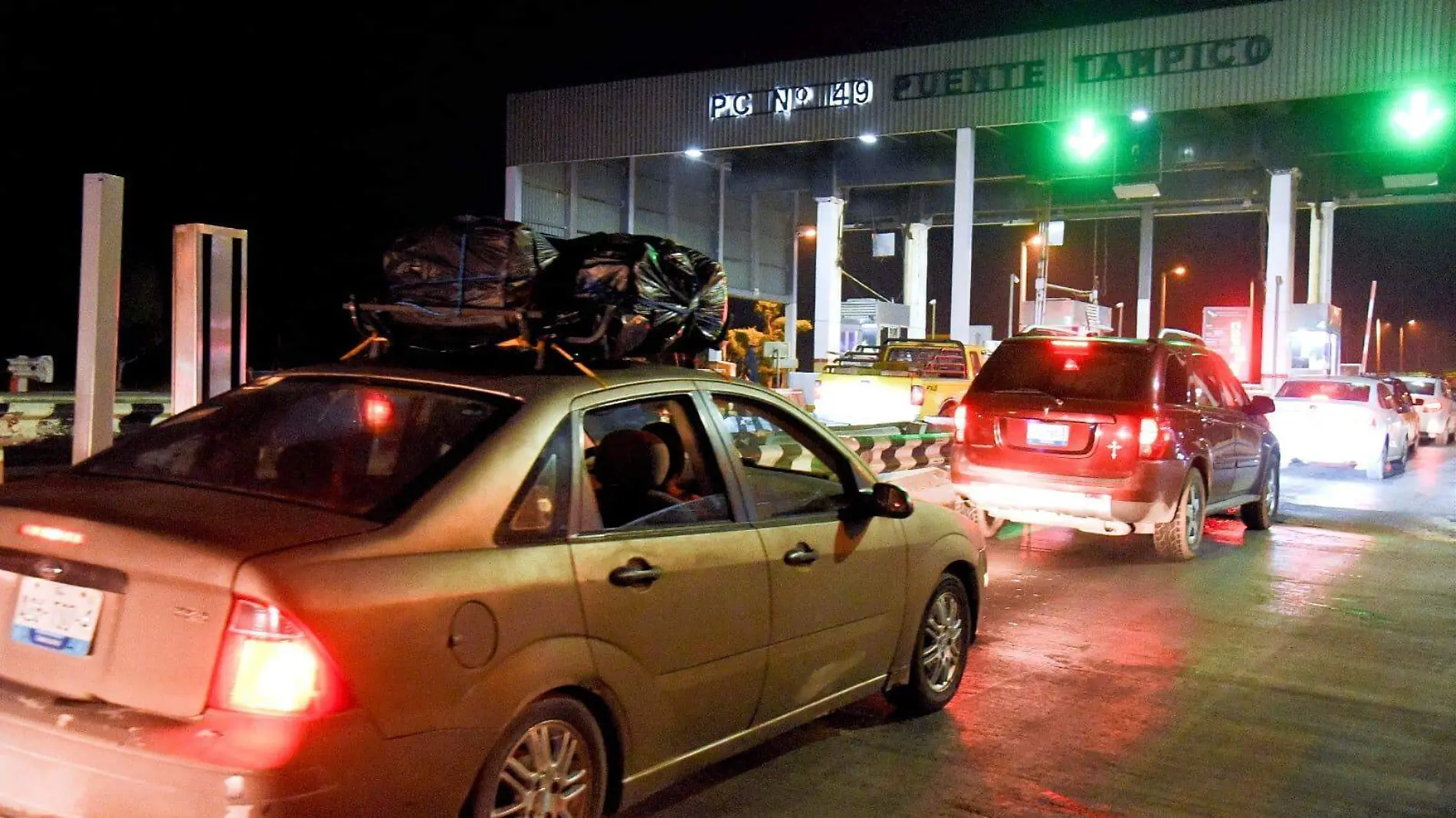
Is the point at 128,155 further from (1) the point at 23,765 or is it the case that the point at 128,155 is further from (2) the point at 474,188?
(1) the point at 23,765

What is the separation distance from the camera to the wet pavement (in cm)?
475

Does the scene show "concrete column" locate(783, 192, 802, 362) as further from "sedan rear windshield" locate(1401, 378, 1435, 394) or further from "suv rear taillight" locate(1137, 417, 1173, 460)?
"suv rear taillight" locate(1137, 417, 1173, 460)

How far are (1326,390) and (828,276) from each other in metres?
16.4

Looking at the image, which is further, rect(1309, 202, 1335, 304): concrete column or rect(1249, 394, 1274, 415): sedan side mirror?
rect(1309, 202, 1335, 304): concrete column

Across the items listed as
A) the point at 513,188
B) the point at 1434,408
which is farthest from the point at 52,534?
the point at 513,188

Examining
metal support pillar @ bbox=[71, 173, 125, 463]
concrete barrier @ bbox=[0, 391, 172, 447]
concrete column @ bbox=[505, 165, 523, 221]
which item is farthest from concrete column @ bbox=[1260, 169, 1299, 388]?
metal support pillar @ bbox=[71, 173, 125, 463]

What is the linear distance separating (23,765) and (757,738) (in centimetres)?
231

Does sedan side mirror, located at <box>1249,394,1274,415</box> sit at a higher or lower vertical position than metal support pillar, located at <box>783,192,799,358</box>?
lower

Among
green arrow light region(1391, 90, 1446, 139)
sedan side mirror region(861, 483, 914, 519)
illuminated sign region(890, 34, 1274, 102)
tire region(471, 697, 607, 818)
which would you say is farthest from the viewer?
illuminated sign region(890, 34, 1274, 102)

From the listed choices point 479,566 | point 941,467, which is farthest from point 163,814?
point 941,467

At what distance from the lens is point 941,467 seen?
17.2 meters

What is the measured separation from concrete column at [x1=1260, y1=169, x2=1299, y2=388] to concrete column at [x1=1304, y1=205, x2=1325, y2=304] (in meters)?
6.11

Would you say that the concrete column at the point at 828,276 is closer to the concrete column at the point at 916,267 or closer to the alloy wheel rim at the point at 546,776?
the concrete column at the point at 916,267

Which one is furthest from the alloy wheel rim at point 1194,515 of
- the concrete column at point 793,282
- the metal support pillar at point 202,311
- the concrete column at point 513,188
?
the concrete column at point 793,282
